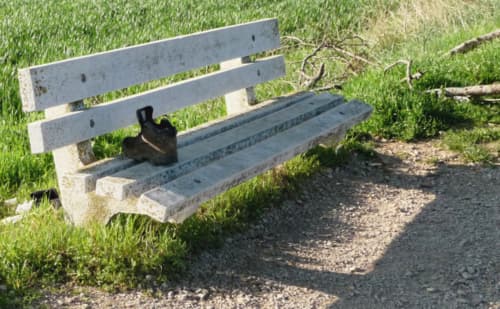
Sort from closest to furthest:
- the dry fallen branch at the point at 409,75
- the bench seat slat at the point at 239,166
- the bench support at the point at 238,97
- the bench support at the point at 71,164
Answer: the bench seat slat at the point at 239,166
the bench support at the point at 71,164
the bench support at the point at 238,97
the dry fallen branch at the point at 409,75

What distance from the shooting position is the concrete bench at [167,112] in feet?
13.6

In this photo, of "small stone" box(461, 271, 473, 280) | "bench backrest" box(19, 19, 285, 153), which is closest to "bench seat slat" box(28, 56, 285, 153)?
"bench backrest" box(19, 19, 285, 153)

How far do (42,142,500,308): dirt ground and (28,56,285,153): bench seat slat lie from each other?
77 centimetres

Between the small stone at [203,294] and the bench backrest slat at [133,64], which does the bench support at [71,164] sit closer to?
the bench backrest slat at [133,64]

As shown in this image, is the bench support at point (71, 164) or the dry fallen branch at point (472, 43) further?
the dry fallen branch at point (472, 43)

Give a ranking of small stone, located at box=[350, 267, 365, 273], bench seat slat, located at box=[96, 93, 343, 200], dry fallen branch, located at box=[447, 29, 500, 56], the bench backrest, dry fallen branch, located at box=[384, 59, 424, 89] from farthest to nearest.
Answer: dry fallen branch, located at box=[447, 29, 500, 56] → dry fallen branch, located at box=[384, 59, 424, 89] → small stone, located at box=[350, 267, 365, 273] → the bench backrest → bench seat slat, located at box=[96, 93, 343, 200]

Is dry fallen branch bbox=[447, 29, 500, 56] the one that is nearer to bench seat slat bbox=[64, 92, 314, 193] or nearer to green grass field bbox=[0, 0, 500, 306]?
green grass field bbox=[0, 0, 500, 306]

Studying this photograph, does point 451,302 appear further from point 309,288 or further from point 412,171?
point 412,171

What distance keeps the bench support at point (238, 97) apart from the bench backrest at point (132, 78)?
0.10 ft

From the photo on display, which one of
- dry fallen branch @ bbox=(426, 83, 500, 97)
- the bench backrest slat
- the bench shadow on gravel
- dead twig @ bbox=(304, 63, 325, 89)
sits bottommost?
the bench shadow on gravel

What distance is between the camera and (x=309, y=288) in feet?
14.1

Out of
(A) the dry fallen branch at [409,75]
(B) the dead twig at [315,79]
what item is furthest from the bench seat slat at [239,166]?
(B) the dead twig at [315,79]

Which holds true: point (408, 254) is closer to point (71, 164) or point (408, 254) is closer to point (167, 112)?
point (167, 112)

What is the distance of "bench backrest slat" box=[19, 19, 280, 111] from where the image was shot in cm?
418
